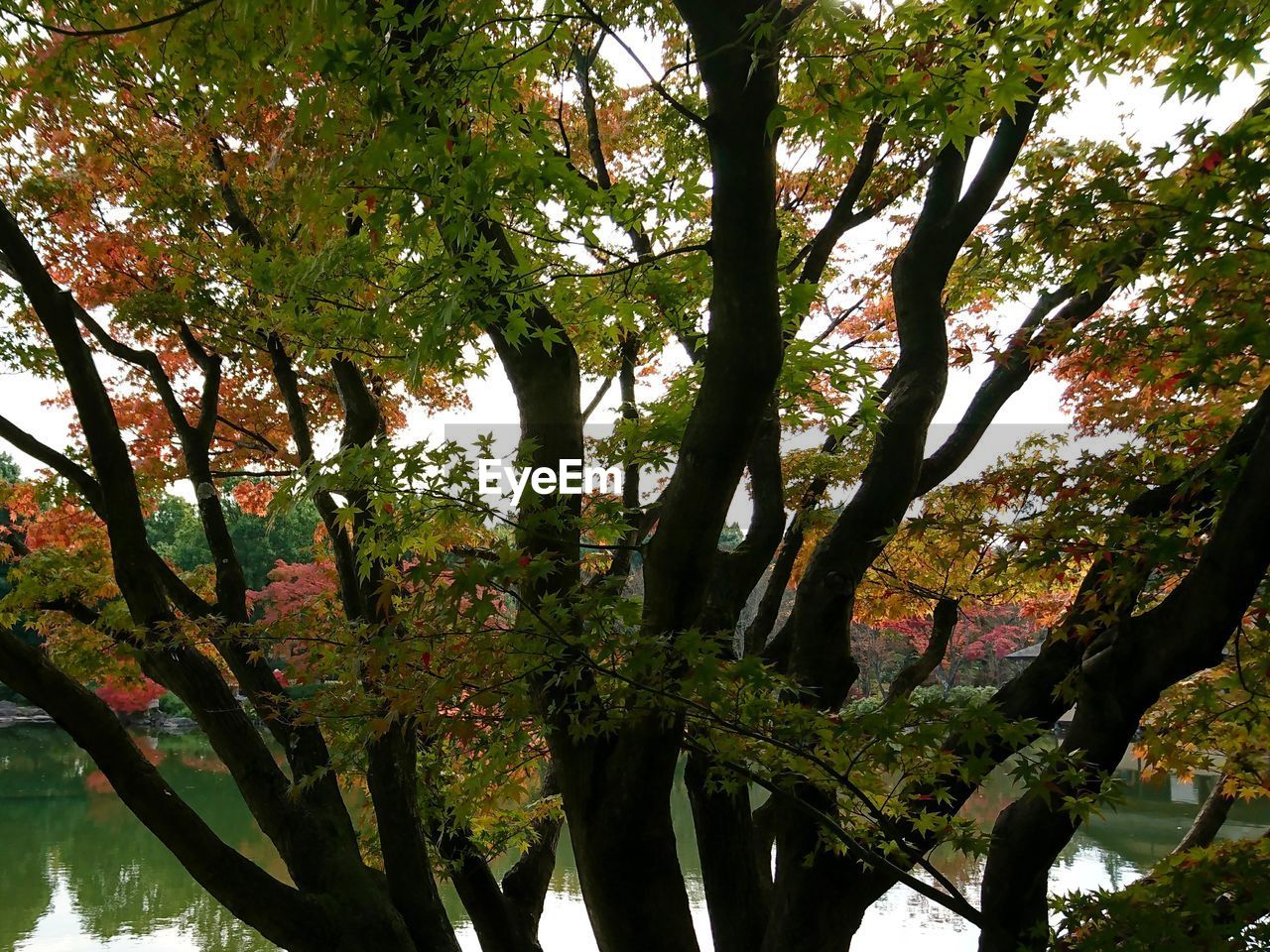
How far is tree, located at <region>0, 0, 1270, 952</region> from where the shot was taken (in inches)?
88.7

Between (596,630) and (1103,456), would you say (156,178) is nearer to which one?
(596,630)

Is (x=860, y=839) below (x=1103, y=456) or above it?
below

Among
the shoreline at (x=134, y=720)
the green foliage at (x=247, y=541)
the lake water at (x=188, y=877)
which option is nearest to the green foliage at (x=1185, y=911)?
the lake water at (x=188, y=877)

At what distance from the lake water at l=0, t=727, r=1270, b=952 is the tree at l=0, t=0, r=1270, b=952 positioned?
17.3ft

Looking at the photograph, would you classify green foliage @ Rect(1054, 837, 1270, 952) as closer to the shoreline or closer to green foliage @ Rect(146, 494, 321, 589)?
the shoreline

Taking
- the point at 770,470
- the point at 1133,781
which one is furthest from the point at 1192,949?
the point at 1133,781

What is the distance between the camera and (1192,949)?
6.72 ft

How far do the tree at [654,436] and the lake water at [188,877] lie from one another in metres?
5.28

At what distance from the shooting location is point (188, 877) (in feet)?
35.3

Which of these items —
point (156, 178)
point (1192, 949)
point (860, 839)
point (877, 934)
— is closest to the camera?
point (1192, 949)

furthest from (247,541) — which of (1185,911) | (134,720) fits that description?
(1185,911)

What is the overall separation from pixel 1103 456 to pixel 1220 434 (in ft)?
1.39

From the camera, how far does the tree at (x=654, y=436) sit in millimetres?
2252

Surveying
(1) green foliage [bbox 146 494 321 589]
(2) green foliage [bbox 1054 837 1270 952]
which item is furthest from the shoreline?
(2) green foliage [bbox 1054 837 1270 952]
